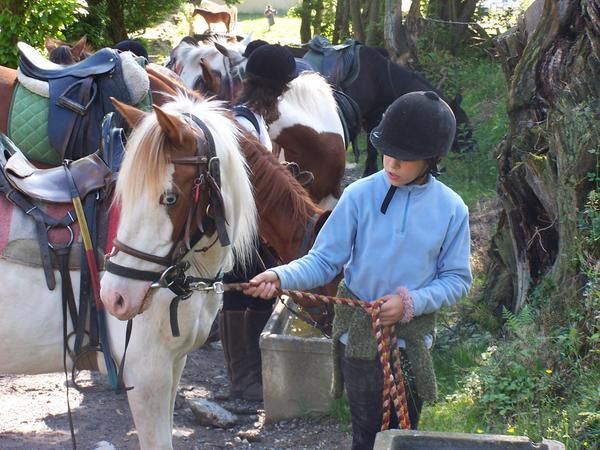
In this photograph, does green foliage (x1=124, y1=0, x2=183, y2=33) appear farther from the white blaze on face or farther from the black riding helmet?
the white blaze on face

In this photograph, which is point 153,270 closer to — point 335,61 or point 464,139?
point 335,61

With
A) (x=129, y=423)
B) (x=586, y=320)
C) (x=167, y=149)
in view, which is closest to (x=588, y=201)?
(x=586, y=320)

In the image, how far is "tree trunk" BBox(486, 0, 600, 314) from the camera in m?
4.23

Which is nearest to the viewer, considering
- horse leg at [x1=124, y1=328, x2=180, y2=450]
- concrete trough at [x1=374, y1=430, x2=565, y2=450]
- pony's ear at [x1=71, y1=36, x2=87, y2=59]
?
concrete trough at [x1=374, y1=430, x2=565, y2=450]

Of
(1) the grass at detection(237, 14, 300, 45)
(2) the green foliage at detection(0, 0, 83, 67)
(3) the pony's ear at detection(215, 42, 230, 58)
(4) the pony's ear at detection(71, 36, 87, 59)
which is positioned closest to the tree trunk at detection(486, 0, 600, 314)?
(3) the pony's ear at detection(215, 42, 230, 58)

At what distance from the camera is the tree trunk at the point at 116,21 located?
14297mm

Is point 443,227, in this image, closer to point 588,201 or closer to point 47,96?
point 588,201

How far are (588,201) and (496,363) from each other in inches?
36.2

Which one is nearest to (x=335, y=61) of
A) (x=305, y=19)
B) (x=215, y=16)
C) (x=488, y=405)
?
(x=215, y=16)

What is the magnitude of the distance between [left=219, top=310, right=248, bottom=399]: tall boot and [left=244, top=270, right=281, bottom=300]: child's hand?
2189 mm

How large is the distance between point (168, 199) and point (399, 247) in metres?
0.76

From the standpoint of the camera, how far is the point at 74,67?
461 cm

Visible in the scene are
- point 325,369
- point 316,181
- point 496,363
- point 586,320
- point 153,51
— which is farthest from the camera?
point 153,51

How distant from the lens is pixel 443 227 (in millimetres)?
2717
